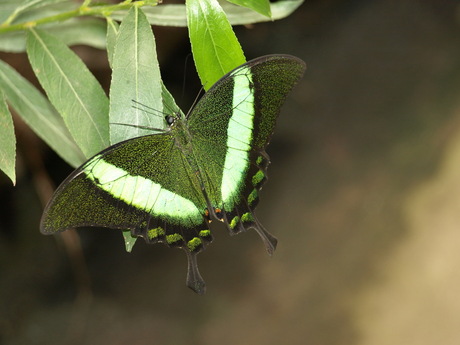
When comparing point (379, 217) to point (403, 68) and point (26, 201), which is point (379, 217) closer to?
point (403, 68)

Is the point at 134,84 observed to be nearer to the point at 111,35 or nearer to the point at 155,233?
the point at 111,35

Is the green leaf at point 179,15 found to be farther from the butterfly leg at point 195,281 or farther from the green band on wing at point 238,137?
the butterfly leg at point 195,281

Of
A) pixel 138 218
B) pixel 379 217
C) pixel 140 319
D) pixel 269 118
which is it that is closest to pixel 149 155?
pixel 138 218

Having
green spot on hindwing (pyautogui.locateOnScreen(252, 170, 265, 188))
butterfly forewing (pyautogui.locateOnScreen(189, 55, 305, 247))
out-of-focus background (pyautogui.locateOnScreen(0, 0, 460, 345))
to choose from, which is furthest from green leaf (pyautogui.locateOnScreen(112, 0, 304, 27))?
out-of-focus background (pyautogui.locateOnScreen(0, 0, 460, 345))

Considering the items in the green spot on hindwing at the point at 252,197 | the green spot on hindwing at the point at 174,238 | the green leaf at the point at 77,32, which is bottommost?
the green spot on hindwing at the point at 174,238

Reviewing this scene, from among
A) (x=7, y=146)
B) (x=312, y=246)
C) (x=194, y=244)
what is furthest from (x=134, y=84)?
(x=312, y=246)

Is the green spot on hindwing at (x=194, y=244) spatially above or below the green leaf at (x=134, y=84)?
below

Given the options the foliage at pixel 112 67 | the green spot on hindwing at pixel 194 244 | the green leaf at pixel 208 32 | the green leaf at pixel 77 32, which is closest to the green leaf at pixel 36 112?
the foliage at pixel 112 67
